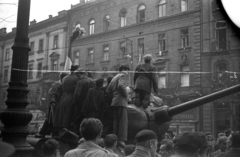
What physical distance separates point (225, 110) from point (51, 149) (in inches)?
825

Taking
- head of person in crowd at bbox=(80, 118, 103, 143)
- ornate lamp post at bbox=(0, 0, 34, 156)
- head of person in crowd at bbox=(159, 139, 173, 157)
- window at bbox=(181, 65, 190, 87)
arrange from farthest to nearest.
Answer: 1. window at bbox=(181, 65, 190, 87)
2. head of person in crowd at bbox=(159, 139, 173, 157)
3. ornate lamp post at bbox=(0, 0, 34, 156)
4. head of person in crowd at bbox=(80, 118, 103, 143)

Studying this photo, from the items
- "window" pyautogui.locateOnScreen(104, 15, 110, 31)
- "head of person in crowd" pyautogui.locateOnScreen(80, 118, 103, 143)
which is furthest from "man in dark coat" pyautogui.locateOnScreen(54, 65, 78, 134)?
"window" pyautogui.locateOnScreen(104, 15, 110, 31)

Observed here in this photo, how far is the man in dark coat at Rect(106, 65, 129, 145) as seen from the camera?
6536 mm

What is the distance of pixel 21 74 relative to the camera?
18.2ft

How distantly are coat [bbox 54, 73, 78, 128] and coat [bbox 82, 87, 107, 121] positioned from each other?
1.29ft

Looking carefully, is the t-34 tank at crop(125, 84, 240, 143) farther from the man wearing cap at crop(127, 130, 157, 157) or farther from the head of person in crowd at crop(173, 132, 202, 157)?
the head of person in crowd at crop(173, 132, 202, 157)

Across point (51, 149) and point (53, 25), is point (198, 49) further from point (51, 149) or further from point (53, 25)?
point (51, 149)

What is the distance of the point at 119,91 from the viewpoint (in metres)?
6.67

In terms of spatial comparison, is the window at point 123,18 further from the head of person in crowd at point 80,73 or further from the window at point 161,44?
the head of person in crowd at point 80,73

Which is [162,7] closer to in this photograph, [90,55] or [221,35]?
[221,35]

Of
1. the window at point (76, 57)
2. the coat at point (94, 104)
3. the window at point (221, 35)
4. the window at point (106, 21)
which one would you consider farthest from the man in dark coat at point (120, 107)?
the window at point (76, 57)

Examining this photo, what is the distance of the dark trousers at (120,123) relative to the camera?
257 inches

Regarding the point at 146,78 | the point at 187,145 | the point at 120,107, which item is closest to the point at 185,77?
the point at 146,78

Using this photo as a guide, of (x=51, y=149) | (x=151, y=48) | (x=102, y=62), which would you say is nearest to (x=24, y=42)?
(x=51, y=149)
